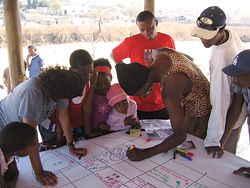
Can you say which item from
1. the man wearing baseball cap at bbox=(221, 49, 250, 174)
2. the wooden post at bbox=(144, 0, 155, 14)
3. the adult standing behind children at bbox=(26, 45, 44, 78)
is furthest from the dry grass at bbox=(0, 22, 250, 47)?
the man wearing baseball cap at bbox=(221, 49, 250, 174)

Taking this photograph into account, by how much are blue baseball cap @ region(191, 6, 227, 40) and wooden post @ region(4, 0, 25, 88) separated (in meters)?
1.88

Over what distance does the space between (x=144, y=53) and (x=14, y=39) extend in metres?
1.36

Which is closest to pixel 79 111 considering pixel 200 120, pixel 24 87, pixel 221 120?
pixel 24 87

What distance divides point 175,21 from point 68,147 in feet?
24.7

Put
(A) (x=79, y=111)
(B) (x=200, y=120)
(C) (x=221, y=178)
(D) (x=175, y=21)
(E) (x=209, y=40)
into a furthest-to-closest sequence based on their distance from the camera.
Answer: (D) (x=175, y=21) → (A) (x=79, y=111) → (B) (x=200, y=120) → (E) (x=209, y=40) → (C) (x=221, y=178)

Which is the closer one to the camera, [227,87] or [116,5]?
[227,87]

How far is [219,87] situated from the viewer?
1.78 metres

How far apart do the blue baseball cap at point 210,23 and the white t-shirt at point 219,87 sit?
0.37 feet

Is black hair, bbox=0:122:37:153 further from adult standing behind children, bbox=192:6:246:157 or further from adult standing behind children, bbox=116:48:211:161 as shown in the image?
adult standing behind children, bbox=192:6:246:157

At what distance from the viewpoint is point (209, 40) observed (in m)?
1.77

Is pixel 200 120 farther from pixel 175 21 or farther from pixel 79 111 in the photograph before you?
pixel 175 21

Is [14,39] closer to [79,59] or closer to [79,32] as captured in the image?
[79,59]

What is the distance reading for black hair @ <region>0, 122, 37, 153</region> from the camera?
1.30 m

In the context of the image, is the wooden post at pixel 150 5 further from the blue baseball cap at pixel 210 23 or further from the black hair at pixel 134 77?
the black hair at pixel 134 77
